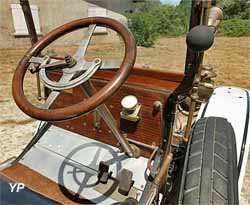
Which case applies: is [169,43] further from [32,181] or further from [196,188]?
[32,181]

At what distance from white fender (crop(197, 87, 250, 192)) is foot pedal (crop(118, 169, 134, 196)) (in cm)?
48

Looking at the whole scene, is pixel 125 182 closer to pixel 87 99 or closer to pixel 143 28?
pixel 87 99

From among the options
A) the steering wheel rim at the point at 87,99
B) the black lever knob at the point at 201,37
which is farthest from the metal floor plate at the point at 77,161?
the black lever knob at the point at 201,37

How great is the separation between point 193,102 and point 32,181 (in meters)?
0.94

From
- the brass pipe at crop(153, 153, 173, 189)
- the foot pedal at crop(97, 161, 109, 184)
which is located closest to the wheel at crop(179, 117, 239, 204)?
the brass pipe at crop(153, 153, 173, 189)

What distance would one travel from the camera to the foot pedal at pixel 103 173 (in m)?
1.36

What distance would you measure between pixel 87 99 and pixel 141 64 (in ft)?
2.09

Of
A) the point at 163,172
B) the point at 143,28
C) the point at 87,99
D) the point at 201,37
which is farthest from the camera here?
the point at 143,28

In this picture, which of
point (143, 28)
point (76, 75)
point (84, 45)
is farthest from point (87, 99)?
point (143, 28)

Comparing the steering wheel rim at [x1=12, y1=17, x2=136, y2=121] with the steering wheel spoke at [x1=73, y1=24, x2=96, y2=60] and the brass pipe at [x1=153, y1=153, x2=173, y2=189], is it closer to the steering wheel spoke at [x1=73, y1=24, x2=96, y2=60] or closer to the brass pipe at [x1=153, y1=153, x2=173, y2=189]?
the steering wheel spoke at [x1=73, y1=24, x2=96, y2=60]

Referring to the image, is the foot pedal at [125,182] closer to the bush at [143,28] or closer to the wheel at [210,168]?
the wheel at [210,168]

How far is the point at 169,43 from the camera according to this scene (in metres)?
1.32

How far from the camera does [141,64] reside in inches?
58.2

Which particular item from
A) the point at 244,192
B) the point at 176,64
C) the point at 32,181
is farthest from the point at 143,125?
the point at 244,192
